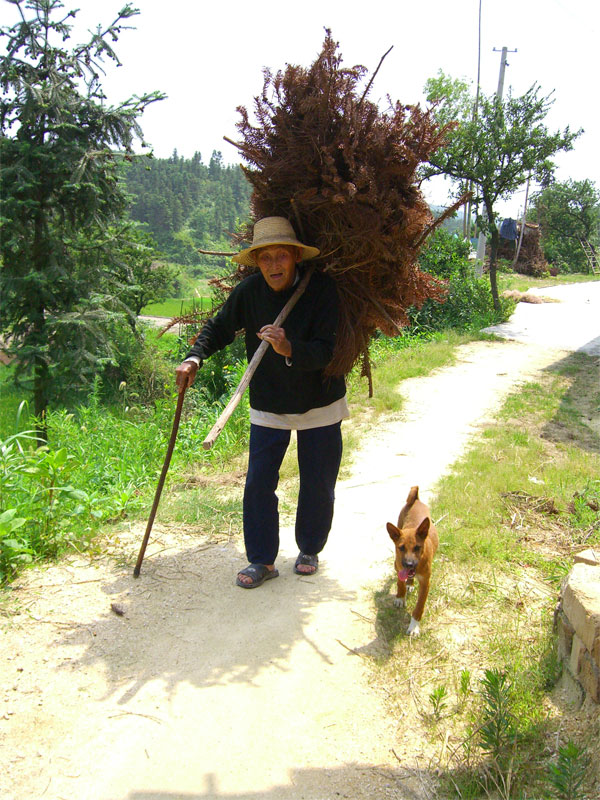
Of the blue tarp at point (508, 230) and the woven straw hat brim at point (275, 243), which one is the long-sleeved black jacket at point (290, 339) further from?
the blue tarp at point (508, 230)

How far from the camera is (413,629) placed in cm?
311

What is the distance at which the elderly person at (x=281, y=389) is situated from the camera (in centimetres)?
335

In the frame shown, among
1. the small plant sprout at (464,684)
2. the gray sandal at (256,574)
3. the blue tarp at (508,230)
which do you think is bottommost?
the gray sandal at (256,574)

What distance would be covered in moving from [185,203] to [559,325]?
184 ft

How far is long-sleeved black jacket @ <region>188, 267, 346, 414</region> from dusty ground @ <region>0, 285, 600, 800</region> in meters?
1.07

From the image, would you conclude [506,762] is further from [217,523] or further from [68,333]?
[68,333]

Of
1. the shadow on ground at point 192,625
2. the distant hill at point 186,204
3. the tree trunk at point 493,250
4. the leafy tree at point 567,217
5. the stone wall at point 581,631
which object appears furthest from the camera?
the distant hill at point 186,204

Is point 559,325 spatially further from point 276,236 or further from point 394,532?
point 394,532

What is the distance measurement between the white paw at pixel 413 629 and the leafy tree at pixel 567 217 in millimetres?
37980

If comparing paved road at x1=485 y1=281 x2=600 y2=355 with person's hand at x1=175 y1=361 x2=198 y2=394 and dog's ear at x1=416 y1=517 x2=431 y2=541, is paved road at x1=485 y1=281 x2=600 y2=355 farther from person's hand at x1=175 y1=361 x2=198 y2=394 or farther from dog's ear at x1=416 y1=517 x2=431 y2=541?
person's hand at x1=175 y1=361 x2=198 y2=394

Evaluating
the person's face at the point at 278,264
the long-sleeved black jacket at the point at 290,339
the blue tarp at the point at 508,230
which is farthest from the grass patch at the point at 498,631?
the blue tarp at the point at 508,230

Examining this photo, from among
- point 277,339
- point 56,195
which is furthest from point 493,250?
point 277,339

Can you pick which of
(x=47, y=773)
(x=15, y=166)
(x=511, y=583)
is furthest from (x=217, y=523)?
(x=15, y=166)

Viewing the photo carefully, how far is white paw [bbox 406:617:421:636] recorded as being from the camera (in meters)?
3.10
